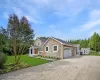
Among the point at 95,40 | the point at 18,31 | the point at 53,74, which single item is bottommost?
the point at 53,74

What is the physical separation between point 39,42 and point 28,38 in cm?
2665

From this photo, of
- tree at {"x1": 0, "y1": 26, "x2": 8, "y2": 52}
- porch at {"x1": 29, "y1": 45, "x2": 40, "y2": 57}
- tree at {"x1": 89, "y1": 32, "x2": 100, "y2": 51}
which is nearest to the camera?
tree at {"x1": 0, "y1": 26, "x2": 8, "y2": 52}

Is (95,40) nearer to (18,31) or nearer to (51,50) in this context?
(51,50)

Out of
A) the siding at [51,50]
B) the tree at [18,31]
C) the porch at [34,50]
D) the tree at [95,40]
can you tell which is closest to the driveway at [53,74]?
the tree at [18,31]

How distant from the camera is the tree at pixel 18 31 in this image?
45.2ft

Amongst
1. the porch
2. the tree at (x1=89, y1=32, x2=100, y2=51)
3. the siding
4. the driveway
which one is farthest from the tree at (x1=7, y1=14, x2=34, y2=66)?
the tree at (x1=89, y1=32, x2=100, y2=51)

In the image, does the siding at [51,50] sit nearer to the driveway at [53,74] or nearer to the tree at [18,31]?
the tree at [18,31]

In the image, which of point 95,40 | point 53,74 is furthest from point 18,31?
point 95,40

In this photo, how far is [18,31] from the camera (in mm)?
14109

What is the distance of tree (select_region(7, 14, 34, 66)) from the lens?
1377 centimetres

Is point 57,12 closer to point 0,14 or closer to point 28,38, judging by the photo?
point 28,38

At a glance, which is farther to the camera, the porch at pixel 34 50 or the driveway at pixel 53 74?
the porch at pixel 34 50

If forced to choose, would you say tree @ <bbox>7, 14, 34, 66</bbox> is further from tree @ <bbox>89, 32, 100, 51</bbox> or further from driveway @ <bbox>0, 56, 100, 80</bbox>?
tree @ <bbox>89, 32, 100, 51</bbox>

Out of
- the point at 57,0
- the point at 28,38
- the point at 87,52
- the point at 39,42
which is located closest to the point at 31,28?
the point at 28,38
